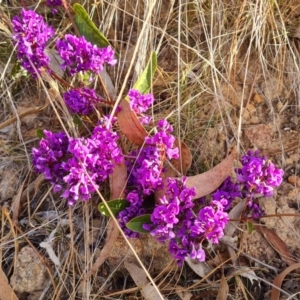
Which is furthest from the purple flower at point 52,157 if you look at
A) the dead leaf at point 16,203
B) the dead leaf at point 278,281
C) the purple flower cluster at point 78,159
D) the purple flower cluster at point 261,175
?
the dead leaf at point 278,281

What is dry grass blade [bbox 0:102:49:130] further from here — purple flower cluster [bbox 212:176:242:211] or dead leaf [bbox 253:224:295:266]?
dead leaf [bbox 253:224:295:266]

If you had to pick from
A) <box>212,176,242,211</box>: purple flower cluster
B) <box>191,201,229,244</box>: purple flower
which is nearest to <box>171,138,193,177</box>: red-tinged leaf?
<box>212,176,242,211</box>: purple flower cluster

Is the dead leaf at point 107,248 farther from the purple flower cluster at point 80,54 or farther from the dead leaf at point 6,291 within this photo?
the purple flower cluster at point 80,54

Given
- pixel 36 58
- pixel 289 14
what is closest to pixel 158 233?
pixel 36 58

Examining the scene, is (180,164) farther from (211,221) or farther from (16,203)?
(16,203)

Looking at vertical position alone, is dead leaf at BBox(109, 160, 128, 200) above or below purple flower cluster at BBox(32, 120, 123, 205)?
below
